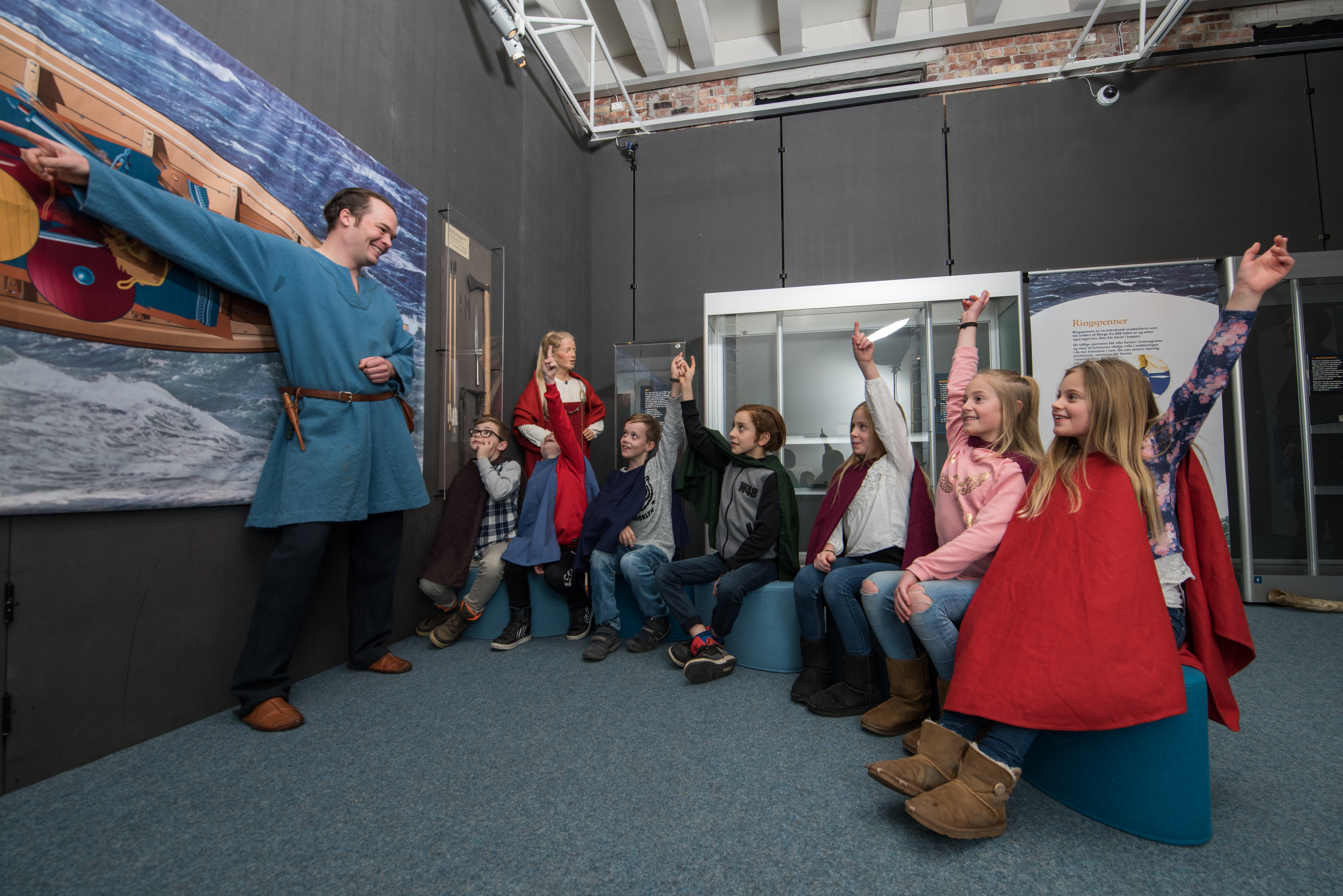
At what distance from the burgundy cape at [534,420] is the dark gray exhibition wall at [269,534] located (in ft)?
0.69

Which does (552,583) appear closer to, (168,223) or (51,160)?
(168,223)

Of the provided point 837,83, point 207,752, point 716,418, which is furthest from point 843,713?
point 837,83

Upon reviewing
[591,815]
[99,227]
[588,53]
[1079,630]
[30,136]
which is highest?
[588,53]

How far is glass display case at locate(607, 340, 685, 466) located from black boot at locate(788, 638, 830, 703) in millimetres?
2293

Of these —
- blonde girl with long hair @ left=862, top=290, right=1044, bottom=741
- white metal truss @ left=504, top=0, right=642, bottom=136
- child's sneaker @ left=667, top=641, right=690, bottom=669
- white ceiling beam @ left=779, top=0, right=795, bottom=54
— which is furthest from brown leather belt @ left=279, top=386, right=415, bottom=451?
white ceiling beam @ left=779, top=0, right=795, bottom=54

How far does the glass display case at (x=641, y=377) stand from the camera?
423 cm

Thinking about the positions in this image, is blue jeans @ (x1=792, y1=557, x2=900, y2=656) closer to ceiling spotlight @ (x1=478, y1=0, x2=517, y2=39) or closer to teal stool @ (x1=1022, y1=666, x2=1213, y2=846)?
teal stool @ (x1=1022, y1=666, x2=1213, y2=846)

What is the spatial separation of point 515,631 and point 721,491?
3.57 ft

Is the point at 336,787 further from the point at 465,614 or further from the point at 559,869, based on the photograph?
the point at 465,614

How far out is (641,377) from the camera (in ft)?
14.1

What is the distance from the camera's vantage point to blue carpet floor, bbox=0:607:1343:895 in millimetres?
1141

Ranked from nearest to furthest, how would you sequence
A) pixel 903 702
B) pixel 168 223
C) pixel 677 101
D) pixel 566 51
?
pixel 168 223 → pixel 903 702 → pixel 566 51 → pixel 677 101

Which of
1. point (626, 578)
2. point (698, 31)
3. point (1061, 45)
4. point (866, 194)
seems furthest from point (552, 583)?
point (1061, 45)

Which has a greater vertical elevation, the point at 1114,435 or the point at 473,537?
the point at 1114,435
